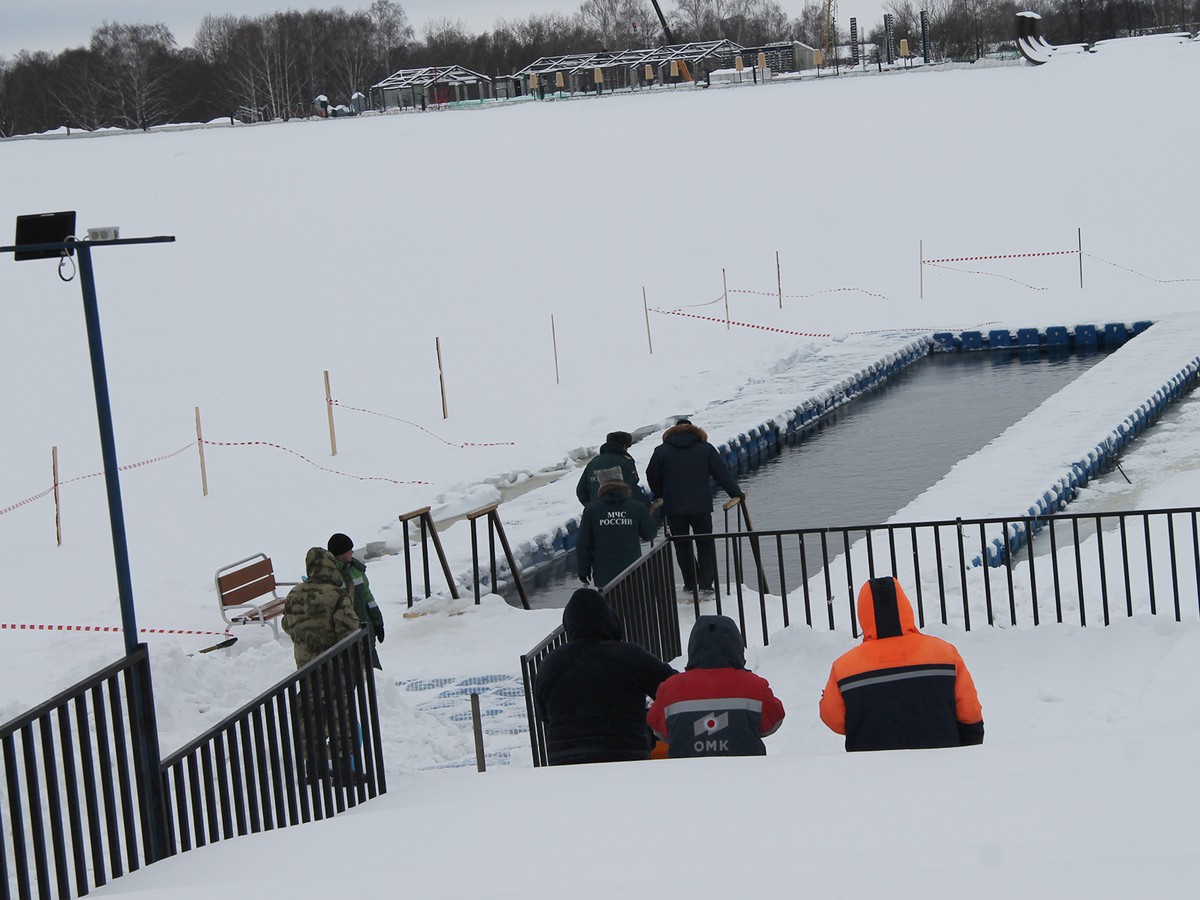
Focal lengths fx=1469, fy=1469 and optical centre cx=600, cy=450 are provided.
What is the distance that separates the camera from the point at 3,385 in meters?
29.4

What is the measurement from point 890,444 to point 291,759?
1503 cm

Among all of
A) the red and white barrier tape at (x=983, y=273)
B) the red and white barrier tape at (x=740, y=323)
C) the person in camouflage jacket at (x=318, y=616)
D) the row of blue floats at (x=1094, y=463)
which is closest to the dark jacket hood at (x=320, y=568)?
the person in camouflage jacket at (x=318, y=616)

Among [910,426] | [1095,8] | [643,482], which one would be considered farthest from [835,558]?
[1095,8]

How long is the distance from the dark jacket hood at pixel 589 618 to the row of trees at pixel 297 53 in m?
95.7

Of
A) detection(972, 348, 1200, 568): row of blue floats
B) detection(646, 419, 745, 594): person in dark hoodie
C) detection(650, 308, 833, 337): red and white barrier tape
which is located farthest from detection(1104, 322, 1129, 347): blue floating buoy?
detection(646, 419, 745, 594): person in dark hoodie

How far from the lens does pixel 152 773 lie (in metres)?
5.33

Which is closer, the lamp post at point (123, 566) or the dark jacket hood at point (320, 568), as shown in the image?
the lamp post at point (123, 566)

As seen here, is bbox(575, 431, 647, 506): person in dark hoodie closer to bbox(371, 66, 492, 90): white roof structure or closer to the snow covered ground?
the snow covered ground

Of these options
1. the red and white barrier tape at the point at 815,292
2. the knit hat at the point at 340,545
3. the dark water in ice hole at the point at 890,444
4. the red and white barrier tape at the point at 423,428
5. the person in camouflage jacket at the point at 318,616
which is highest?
the knit hat at the point at 340,545

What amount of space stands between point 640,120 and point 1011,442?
48.5 m

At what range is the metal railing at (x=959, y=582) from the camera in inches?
336

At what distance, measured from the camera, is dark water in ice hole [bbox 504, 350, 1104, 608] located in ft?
53.0

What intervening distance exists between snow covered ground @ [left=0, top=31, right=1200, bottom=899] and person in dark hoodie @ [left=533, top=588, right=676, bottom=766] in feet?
0.95

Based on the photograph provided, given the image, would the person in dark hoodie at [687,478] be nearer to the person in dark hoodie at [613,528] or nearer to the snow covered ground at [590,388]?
the person in dark hoodie at [613,528]
